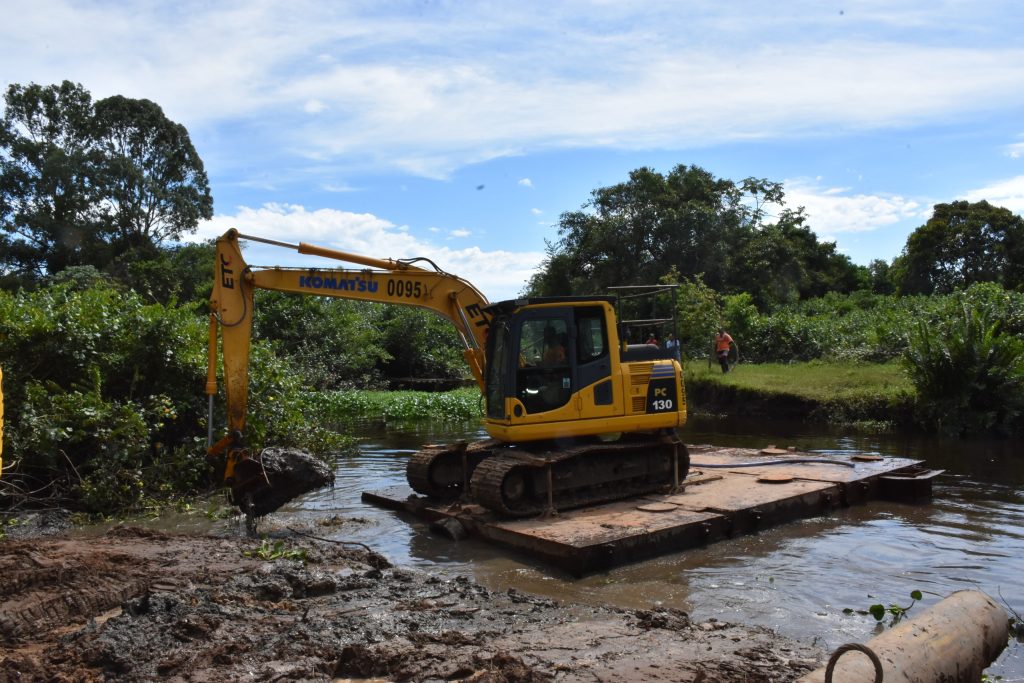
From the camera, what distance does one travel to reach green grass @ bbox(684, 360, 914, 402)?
855 inches

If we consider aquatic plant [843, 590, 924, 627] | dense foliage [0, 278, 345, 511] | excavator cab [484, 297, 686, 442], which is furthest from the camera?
dense foliage [0, 278, 345, 511]

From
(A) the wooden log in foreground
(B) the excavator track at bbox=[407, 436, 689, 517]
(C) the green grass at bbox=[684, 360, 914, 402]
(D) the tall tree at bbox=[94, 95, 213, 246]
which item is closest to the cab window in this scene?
(B) the excavator track at bbox=[407, 436, 689, 517]

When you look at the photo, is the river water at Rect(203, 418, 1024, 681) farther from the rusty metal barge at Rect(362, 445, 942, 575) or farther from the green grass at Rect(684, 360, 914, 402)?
the green grass at Rect(684, 360, 914, 402)

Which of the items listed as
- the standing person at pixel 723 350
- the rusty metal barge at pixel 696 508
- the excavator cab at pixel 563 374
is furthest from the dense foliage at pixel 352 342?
the excavator cab at pixel 563 374

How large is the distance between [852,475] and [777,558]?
352 cm

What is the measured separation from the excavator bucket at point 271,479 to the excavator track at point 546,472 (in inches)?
74.2

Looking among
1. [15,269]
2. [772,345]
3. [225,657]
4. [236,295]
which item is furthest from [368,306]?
[225,657]

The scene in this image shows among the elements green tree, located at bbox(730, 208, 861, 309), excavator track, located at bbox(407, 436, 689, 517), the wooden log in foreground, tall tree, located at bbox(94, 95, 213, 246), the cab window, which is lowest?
the wooden log in foreground

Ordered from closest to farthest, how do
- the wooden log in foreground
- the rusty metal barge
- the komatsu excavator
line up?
the wooden log in foreground, the rusty metal barge, the komatsu excavator

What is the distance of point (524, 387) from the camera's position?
10.1m

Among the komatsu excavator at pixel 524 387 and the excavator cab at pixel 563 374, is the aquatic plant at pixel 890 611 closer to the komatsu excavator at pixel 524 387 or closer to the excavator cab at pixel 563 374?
the komatsu excavator at pixel 524 387

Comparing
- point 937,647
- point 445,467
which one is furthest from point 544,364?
point 937,647

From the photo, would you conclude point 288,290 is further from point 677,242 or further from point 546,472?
point 677,242

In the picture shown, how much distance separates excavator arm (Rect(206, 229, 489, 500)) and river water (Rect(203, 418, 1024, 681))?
1840 mm
